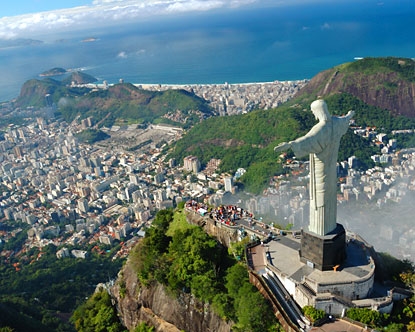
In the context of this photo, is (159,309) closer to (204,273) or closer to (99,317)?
(204,273)

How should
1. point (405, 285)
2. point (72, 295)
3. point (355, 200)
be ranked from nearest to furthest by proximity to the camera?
point (405, 285), point (72, 295), point (355, 200)

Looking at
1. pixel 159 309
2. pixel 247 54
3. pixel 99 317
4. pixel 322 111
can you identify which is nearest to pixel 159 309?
pixel 159 309

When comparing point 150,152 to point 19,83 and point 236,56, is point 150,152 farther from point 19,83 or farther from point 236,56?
point 19,83

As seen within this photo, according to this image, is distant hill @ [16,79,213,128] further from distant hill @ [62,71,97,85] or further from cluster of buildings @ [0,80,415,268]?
distant hill @ [62,71,97,85]

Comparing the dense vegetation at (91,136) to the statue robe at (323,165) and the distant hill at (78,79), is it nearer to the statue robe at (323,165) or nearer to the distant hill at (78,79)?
the distant hill at (78,79)

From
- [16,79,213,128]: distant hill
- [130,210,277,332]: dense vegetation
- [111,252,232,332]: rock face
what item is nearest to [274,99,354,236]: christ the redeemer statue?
[130,210,277,332]: dense vegetation

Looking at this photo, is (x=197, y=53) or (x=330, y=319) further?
(x=197, y=53)

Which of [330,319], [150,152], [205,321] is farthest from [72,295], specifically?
[150,152]
